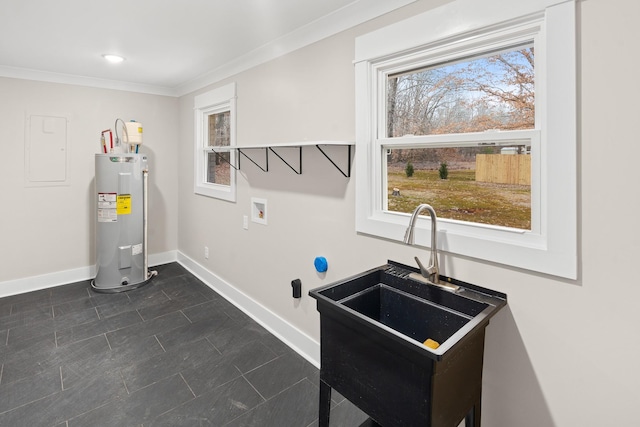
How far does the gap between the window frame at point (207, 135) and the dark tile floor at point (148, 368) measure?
111cm

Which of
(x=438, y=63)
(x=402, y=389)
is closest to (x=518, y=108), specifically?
(x=438, y=63)

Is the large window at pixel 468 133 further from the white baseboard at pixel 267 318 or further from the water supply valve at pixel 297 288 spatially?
the white baseboard at pixel 267 318

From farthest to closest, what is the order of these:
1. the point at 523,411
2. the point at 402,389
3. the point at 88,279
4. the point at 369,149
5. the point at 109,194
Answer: the point at 88,279, the point at 109,194, the point at 369,149, the point at 523,411, the point at 402,389

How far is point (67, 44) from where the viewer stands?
2.64 metres

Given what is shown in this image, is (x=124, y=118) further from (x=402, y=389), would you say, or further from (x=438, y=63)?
(x=402, y=389)

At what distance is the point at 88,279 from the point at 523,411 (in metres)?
4.21

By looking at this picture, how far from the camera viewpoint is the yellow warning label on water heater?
3538 millimetres

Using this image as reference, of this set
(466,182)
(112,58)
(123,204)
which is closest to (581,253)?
(466,182)

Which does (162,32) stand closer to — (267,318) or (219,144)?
(219,144)

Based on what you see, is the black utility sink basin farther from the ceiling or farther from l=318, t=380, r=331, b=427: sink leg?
the ceiling

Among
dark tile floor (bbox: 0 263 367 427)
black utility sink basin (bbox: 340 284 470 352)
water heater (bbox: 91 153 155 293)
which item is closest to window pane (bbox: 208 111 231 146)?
water heater (bbox: 91 153 155 293)

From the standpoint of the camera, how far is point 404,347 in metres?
1.15

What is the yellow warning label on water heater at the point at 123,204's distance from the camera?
3538mm

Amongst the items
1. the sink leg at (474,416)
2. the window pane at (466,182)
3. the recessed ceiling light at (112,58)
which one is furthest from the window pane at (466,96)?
the recessed ceiling light at (112,58)
